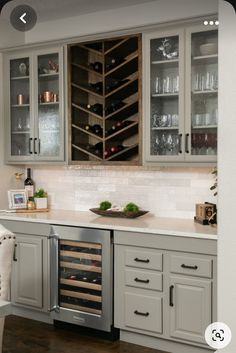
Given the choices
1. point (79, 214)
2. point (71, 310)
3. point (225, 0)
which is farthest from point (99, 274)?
point (225, 0)

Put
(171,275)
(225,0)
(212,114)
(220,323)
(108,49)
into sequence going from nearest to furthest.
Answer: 1. (225,0)
2. (220,323)
3. (171,275)
4. (212,114)
5. (108,49)

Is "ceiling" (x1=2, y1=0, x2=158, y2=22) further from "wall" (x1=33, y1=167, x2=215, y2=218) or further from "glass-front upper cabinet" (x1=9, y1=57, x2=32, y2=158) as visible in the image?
"wall" (x1=33, y1=167, x2=215, y2=218)

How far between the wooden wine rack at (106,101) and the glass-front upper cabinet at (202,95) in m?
0.43

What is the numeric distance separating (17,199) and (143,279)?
1.58m

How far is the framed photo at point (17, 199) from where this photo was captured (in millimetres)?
4539

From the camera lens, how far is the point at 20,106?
4.69 metres

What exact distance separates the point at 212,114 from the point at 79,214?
144 cm

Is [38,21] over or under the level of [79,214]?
over

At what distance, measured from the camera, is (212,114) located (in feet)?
12.2

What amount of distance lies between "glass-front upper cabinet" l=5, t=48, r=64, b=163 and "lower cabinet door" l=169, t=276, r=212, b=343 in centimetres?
163

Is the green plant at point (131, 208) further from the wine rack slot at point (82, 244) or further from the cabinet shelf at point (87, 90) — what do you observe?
the cabinet shelf at point (87, 90)

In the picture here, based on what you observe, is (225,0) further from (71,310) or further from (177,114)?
(71,310)

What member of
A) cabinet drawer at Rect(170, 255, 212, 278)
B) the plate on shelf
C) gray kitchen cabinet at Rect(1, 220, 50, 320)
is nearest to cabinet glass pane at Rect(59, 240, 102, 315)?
gray kitchen cabinet at Rect(1, 220, 50, 320)

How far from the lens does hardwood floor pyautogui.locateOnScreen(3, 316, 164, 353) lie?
11.7 feet
